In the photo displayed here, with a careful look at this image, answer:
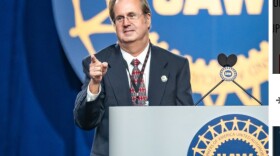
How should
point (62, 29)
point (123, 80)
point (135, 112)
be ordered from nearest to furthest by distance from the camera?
point (135, 112) → point (123, 80) → point (62, 29)

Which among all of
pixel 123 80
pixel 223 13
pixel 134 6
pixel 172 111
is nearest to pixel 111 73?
pixel 123 80

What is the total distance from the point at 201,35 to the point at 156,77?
0.39 meters

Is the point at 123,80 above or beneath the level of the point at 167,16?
beneath

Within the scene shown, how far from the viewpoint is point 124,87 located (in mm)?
2469

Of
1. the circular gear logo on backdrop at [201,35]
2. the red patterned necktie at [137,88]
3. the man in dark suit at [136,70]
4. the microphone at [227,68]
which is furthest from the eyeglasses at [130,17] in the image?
the microphone at [227,68]

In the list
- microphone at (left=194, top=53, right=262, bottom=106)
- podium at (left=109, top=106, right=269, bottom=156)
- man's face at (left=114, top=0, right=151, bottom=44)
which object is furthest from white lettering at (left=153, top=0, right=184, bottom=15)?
podium at (left=109, top=106, right=269, bottom=156)

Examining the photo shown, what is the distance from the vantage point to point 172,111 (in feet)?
4.56

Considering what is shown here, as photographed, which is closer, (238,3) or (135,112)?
(135,112)

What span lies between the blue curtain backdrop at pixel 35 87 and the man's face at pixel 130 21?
0.37 metres

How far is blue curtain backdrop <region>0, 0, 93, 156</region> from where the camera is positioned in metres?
2.75

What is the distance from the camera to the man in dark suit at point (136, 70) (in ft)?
8.01

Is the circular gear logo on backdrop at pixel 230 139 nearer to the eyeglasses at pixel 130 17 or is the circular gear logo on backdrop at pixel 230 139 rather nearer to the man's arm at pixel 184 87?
the man's arm at pixel 184 87

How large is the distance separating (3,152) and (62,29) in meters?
0.74

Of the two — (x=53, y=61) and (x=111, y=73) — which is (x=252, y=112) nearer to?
(x=111, y=73)
